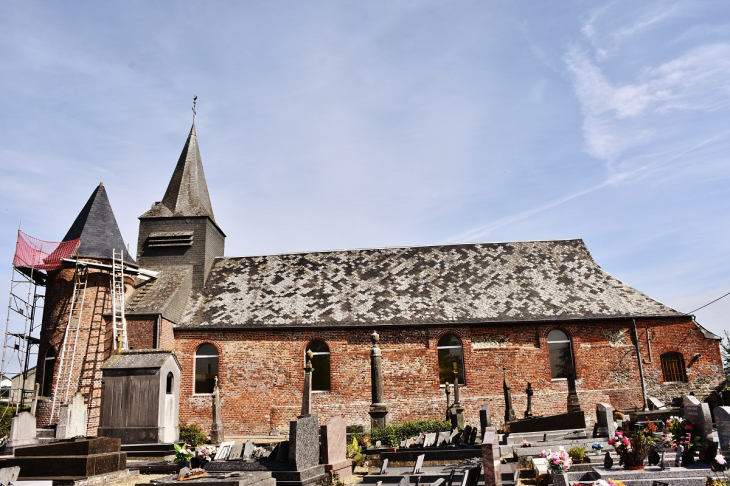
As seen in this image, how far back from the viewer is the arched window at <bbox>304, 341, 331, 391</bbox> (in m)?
20.4

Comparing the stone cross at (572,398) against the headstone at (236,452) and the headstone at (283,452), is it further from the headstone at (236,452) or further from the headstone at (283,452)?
the headstone at (236,452)

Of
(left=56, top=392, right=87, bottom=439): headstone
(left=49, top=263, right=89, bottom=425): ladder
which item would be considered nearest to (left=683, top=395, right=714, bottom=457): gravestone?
(left=56, top=392, right=87, bottom=439): headstone

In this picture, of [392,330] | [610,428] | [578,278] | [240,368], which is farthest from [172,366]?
[578,278]

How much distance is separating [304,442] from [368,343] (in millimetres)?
10298

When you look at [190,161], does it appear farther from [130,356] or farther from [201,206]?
[130,356]

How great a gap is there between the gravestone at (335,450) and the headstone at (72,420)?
8.39m

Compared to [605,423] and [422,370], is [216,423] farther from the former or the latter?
[605,423]

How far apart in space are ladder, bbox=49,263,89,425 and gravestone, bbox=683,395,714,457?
1763 centimetres

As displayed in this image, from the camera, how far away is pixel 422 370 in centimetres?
A: 2011

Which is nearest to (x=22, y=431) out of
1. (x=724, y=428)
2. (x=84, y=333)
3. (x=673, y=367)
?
(x=84, y=333)

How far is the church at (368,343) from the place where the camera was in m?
19.7

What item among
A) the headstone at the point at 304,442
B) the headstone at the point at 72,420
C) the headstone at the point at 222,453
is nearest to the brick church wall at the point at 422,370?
the headstone at the point at 72,420

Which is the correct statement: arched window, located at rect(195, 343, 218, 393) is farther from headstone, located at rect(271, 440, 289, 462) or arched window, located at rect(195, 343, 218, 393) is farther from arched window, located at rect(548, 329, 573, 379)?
arched window, located at rect(548, 329, 573, 379)

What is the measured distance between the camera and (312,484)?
393 inches
